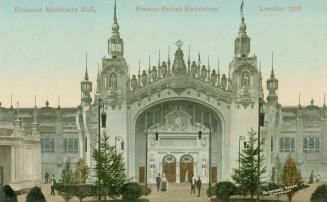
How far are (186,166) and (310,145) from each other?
1371cm

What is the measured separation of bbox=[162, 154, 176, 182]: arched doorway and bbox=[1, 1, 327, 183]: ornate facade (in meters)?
0.10

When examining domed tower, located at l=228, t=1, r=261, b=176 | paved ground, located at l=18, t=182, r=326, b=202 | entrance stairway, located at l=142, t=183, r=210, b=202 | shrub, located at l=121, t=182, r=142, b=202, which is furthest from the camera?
domed tower, located at l=228, t=1, r=261, b=176

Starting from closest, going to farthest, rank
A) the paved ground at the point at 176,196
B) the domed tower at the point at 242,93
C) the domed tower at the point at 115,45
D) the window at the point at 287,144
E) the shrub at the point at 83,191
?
1. the shrub at the point at 83,191
2. the paved ground at the point at 176,196
3. the domed tower at the point at 242,93
4. the domed tower at the point at 115,45
5. the window at the point at 287,144

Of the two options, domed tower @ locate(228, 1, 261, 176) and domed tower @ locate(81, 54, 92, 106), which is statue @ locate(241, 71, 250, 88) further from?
domed tower @ locate(81, 54, 92, 106)

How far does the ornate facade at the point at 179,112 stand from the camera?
206 feet

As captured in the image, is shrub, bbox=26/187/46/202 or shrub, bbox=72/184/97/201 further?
shrub, bbox=72/184/97/201

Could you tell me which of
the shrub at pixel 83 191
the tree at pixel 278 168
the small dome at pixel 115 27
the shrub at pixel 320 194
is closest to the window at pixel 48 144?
the small dome at pixel 115 27

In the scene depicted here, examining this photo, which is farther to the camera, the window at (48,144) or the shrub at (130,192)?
the window at (48,144)

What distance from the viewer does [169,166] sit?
65188mm

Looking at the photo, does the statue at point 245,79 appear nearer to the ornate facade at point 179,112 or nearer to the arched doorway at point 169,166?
the ornate facade at point 179,112

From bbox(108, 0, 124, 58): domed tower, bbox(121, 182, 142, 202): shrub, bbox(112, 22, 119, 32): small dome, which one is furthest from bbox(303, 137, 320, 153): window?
bbox(121, 182, 142, 202): shrub

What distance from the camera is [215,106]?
209 ft

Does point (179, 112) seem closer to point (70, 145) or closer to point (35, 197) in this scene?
point (70, 145)

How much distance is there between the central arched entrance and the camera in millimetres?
64625
